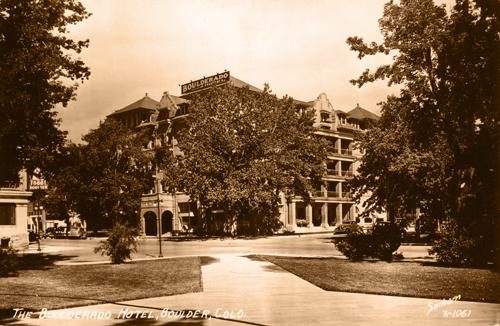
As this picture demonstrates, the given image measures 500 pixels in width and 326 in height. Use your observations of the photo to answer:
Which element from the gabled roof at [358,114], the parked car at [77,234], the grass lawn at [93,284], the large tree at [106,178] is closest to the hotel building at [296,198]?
the gabled roof at [358,114]

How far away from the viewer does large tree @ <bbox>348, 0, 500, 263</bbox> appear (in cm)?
1892

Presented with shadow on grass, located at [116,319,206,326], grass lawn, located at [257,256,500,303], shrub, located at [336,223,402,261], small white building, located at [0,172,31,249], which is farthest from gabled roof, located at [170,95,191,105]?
shadow on grass, located at [116,319,206,326]

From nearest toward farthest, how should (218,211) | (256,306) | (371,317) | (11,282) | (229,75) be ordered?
Answer: (371,317)
(256,306)
(11,282)
(218,211)
(229,75)

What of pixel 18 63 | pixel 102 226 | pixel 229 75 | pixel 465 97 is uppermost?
pixel 229 75

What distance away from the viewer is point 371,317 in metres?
9.92

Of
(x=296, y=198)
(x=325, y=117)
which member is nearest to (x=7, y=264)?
(x=296, y=198)

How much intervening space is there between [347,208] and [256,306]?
73162 mm

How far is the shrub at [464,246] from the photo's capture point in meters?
18.9

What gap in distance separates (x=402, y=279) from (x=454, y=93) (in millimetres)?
8321

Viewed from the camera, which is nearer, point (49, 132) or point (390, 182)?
point (49, 132)

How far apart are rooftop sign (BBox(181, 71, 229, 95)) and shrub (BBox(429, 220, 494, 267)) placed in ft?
168

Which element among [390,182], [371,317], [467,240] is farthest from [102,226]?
[371,317]

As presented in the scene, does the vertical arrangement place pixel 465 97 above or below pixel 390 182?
above

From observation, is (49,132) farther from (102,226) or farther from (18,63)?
(102,226)
